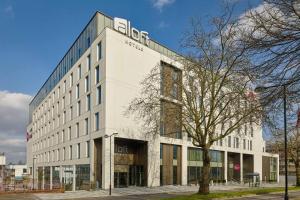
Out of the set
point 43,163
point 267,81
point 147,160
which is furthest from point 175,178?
point 267,81

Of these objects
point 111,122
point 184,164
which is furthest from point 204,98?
point 184,164

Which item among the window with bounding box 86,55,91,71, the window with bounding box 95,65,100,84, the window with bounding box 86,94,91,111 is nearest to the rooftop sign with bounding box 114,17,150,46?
the window with bounding box 95,65,100,84

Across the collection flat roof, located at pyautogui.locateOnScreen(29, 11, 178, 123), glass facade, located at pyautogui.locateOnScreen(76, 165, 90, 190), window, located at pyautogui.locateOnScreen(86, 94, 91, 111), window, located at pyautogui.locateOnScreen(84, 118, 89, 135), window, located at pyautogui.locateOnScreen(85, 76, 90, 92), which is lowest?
glass facade, located at pyautogui.locateOnScreen(76, 165, 90, 190)

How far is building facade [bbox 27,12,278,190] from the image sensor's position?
5291cm

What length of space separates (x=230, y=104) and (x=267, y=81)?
24.2 metres

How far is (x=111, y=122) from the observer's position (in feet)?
172

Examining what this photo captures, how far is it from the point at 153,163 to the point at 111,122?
10.5 meters

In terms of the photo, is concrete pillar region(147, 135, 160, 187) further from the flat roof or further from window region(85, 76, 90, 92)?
the flat roof

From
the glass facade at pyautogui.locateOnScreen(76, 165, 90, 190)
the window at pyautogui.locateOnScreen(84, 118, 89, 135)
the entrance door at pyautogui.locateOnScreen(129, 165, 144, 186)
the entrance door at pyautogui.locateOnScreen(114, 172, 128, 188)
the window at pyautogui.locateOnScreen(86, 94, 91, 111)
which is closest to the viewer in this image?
the glass facade at pyautogui.locateOnScreen(76, 165, 90, 190)

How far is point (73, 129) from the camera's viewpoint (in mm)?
67000

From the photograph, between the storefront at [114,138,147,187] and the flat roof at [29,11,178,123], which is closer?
the storefront at [114,138,147,187]

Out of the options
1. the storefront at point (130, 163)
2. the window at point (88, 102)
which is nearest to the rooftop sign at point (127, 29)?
the window at point (88, 102)

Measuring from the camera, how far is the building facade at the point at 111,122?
2083 inches

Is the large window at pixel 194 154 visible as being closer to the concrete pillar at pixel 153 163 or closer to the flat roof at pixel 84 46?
the concrete pillar at pixel 153 163
